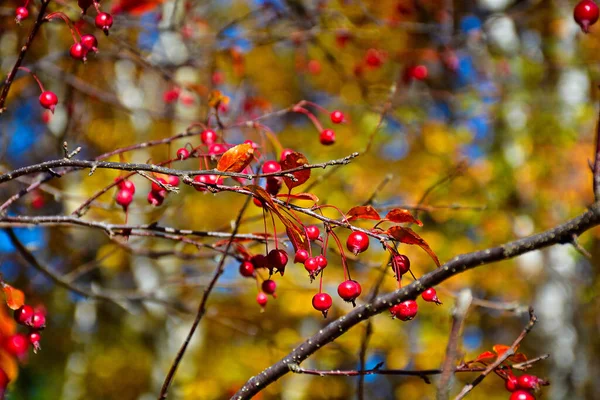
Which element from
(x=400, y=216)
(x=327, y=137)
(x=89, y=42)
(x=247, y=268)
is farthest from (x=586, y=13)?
(x=89, y=42)

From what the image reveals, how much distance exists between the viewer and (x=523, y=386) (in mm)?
1289

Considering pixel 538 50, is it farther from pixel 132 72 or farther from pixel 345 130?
pixel 132 72

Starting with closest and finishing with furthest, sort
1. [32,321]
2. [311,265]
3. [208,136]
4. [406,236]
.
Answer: [406,236] < [311,265] < [32,321] < [208,136]

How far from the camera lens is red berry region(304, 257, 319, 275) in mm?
1218

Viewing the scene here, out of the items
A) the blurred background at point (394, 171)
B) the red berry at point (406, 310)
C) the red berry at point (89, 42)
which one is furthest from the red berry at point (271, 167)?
the blurred background at point (394, 171)

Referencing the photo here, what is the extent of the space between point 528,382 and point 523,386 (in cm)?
2

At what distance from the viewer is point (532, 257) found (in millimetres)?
A: 5375

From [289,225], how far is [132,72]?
6465 millimetres

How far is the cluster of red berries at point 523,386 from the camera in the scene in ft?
4.13

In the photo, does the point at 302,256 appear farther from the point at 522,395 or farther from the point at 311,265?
the point at 522,395

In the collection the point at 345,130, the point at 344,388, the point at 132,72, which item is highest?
the point at 132,72

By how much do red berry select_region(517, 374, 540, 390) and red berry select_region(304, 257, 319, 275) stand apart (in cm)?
55

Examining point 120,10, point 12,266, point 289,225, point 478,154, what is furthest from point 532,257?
point 12,266

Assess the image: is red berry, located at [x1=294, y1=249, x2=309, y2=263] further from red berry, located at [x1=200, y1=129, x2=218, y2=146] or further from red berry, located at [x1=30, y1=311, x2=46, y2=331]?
red berry, located at [x1=30, y1=311, x2=46, y2=331]
